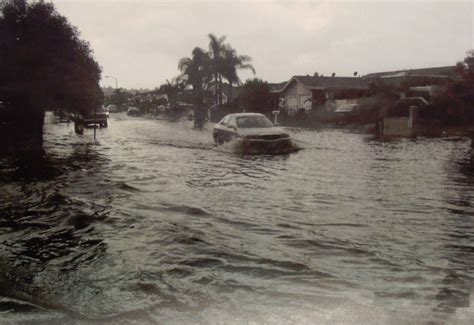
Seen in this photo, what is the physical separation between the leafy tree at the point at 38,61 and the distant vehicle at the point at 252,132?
550cm

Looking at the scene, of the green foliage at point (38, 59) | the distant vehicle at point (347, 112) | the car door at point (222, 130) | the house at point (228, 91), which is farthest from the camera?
the house at point (228, 91)

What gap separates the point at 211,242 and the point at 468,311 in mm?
2950

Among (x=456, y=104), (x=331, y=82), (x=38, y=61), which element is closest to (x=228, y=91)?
(x=331, y=82)

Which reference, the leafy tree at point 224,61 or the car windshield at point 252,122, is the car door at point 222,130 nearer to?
the car windshield at point 252,122

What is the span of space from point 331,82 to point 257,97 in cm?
1180

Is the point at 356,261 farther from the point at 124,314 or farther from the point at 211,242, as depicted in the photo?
the point at 124,314

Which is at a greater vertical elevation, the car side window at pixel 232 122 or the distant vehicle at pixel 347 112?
the distant vehicle at pixel 347 112

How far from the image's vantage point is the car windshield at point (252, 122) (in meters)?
17.4

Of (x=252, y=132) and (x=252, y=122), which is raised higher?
(x=252, y=122)

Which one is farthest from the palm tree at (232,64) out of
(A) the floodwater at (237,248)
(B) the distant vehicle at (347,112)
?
(A) the floodwater at (237,248)

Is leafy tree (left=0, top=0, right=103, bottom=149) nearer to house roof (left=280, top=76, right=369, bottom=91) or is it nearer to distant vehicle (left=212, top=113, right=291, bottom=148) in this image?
distant vehicle (left=212, top=113, right=291, bottom=148)

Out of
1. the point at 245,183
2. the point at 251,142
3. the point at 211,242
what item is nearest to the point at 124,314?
the point at 211,242

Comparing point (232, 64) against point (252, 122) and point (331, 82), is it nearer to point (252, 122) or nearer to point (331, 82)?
point (331, 82)

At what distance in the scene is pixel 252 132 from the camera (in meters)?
16.5
